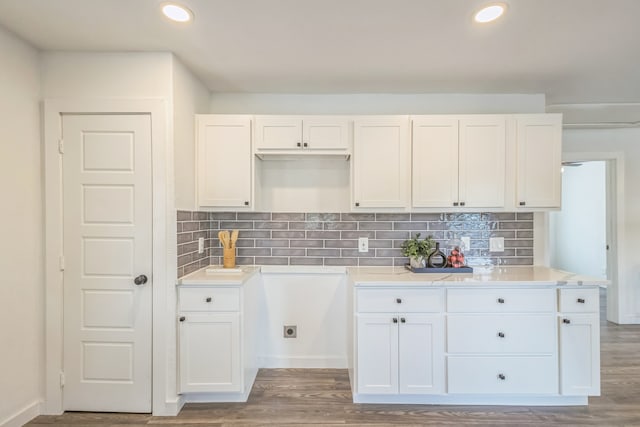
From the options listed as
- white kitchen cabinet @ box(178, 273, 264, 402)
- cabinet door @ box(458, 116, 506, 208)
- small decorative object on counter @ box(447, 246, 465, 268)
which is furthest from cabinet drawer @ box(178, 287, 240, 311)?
cabinet door @ box(458, 116, 506, 208)

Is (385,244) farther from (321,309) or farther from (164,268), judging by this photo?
(164,268)

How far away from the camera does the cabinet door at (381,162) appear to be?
8.60 feet

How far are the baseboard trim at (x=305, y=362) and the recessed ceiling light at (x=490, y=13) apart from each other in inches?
106

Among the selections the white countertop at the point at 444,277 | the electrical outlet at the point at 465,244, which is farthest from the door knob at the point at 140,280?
the electrical outlet at the point at 465,244

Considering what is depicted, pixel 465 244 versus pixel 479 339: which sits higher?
pixel 465 244

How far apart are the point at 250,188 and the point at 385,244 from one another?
129 cm

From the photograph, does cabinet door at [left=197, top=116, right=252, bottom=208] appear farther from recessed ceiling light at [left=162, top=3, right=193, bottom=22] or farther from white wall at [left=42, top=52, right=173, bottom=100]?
recessed ceiling light at [left=162, top=3, right=193, bottom=22]

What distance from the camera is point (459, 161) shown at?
Answer: 103 inches

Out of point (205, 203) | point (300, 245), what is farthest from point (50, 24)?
point (300, 245)

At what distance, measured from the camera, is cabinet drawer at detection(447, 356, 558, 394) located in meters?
2.28

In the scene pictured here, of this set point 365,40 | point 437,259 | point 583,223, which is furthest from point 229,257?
point 583,223

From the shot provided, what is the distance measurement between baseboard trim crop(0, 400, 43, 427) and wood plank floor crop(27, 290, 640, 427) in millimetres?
42

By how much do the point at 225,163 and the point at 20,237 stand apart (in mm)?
1382

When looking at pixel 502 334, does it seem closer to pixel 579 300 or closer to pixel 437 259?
pixel 579 300
